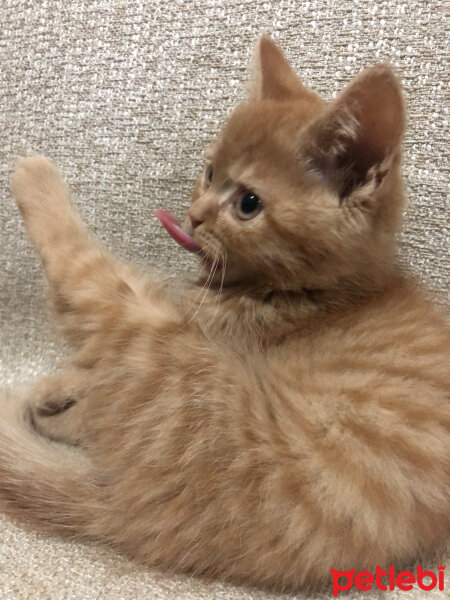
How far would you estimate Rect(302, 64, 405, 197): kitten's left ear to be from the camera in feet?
2.50

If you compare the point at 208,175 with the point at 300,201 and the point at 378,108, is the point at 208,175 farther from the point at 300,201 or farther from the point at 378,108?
the point at 378,108

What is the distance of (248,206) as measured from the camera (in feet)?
2.95

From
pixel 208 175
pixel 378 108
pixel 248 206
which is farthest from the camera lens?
pixel 208 175

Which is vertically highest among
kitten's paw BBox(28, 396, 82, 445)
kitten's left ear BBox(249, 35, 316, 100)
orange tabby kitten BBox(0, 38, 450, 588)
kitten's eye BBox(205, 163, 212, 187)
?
kitten's left ear BBox(249, 35, 316, 100)

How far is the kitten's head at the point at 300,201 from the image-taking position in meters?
0.84

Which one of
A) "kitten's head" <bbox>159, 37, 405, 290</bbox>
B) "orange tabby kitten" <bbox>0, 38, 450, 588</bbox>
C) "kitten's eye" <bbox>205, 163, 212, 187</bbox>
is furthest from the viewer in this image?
"kitten's eye" <bbox>205, 163, 212, 187</bbox>

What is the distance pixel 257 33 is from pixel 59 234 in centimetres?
62

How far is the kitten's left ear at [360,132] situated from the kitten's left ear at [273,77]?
0.19 metres

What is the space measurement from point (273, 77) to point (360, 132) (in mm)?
279

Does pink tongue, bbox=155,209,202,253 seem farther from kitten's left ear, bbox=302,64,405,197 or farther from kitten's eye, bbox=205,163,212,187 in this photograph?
kitten's left ear, bbox=302,64,405,197

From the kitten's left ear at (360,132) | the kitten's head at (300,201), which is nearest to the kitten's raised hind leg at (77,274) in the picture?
the kitten's head at (300,201)

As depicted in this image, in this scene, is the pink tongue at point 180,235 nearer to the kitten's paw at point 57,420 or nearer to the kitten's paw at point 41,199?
the kitten's paw at point 41,199

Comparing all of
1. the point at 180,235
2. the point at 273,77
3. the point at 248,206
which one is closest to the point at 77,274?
the point at 180,235

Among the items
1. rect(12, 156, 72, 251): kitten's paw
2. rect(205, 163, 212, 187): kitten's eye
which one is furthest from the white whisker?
rect(12, 156, 72, 251): kitten's paw
